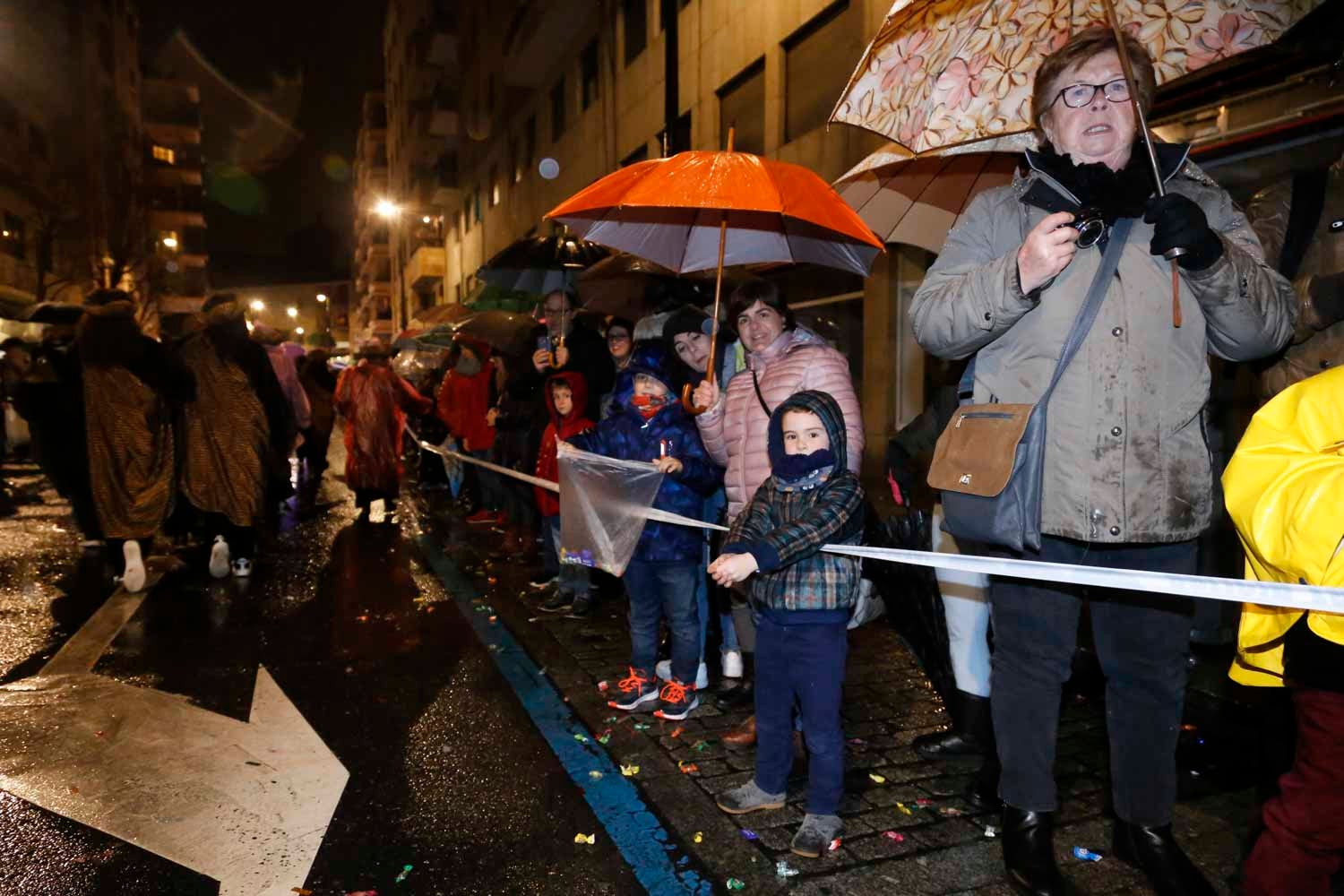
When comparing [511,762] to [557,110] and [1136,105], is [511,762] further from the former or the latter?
[557,110]

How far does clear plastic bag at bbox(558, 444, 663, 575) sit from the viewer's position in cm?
459

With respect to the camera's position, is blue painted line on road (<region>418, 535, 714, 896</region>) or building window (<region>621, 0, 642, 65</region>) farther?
building window (<region>621, 0, 642, 65</region>)

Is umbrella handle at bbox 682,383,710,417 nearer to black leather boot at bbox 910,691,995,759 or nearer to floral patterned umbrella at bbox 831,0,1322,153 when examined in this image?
floral patterned umbrella at bbox 831,0,1322,153

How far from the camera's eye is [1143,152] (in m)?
2.69

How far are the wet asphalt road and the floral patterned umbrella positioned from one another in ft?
9.60

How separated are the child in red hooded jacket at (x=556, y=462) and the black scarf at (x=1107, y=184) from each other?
13.5ft

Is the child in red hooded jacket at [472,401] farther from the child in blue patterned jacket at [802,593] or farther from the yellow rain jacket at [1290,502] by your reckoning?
the yellow rain jacket at [1290,502]

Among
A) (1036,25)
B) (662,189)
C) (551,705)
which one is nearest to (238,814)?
(551,705)

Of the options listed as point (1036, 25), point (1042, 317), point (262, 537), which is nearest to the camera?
point (1042, 317)

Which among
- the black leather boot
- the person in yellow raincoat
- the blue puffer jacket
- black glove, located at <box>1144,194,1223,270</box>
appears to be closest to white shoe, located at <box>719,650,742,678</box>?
the blue puffer jacket

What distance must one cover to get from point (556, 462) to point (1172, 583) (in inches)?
182

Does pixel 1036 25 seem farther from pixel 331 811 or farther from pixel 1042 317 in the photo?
pixel 331 811

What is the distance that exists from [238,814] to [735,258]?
3589 millimetres

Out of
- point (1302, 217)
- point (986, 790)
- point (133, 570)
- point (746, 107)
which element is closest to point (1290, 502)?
point (1302, 217)
